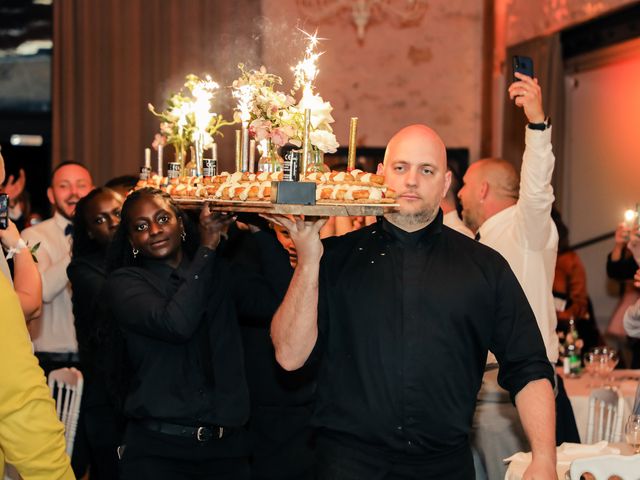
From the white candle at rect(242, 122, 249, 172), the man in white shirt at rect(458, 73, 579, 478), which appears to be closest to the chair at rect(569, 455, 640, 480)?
the man in white shirt at rect(458, 73, 579, 478)

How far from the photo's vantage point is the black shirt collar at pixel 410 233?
325cm

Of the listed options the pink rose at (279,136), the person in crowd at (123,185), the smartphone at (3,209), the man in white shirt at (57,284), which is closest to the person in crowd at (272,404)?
the person in crowd at (123,185)

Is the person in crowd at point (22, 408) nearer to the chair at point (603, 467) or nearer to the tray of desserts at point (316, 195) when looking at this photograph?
the tray of desserts at point (316, 195)

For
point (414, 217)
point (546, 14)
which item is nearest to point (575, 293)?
point (546, 14)

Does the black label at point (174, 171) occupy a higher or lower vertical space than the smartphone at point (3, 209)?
higher

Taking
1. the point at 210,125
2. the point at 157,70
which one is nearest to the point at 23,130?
the point at 157,70

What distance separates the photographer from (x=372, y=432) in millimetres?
3068

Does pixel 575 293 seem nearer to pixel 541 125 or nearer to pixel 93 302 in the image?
pixel 541 125

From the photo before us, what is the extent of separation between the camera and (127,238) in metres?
4.02

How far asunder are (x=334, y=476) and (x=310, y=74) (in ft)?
4.80

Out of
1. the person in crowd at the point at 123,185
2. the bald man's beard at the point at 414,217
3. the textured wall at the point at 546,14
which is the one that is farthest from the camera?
the textured wall at the point at 546,14

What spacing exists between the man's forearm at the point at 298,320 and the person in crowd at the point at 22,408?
2.85ft

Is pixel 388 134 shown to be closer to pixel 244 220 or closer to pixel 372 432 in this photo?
pixel 244 220

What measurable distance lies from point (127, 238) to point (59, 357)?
6.63 ft
